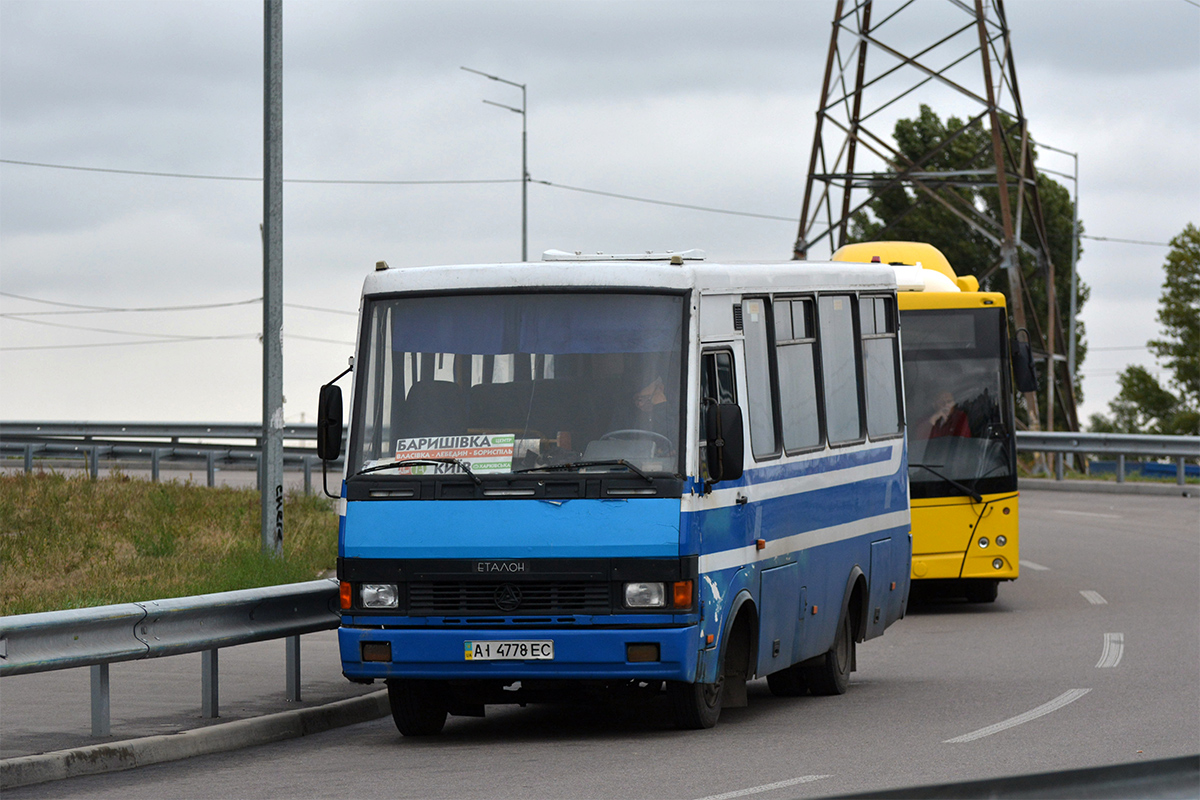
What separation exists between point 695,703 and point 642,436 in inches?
61.4

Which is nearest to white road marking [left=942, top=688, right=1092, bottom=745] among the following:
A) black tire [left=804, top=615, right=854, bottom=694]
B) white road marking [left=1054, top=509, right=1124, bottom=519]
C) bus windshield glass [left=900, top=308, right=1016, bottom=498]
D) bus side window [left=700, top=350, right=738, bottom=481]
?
black tire [left=804, top=615, right=854, bottom=694]

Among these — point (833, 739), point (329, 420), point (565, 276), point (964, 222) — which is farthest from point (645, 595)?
point (964, 222)

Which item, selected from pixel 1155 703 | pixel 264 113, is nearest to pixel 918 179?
pixel 264 113

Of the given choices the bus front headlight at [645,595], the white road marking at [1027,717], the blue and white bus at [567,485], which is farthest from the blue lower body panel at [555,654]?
the white road marking at [1027,717]

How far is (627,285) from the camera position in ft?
35.9

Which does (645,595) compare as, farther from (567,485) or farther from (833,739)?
(833,739)

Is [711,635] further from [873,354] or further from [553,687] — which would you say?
[873,354]

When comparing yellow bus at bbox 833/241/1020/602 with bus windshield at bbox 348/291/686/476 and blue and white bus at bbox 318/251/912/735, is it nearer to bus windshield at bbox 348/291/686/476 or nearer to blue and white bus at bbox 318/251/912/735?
blue and white bus at bbox 318/251/912/735

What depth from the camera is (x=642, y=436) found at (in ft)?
34.9

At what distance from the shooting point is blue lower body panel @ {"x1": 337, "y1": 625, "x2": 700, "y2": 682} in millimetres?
10281

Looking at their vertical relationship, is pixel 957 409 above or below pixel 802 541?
above

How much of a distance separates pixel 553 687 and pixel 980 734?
2413 mm

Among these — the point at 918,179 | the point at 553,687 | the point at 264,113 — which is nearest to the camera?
the point at 553,687

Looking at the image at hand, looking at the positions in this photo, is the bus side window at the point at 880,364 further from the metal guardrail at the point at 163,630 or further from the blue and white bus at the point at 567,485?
the metal guardrail at the point at 163,630
